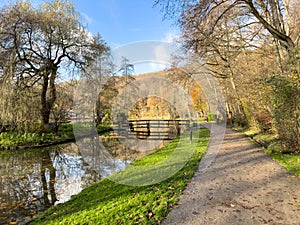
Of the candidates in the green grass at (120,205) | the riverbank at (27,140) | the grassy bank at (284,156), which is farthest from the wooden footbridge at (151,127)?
the green grass at (120,205)

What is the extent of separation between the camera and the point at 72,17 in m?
13.9

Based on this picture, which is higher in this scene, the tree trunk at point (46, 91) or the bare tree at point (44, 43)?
the bare tree at point (44, 43)

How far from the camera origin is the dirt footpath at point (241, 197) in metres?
2.87

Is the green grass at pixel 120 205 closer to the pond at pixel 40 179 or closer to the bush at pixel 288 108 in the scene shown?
the pond at pixel 40 179

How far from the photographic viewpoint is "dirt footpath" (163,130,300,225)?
2.87 metres

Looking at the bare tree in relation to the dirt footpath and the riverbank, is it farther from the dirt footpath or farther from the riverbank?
the dirt footpath

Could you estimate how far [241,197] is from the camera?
3523 mm

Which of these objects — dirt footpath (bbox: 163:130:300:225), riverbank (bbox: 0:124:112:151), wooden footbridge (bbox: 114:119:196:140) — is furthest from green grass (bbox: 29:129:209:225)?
wooden footbridge (bbox: 114:119:196:140)

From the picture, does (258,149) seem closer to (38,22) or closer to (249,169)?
(249,169)

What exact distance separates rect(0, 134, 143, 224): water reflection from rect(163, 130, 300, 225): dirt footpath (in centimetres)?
290

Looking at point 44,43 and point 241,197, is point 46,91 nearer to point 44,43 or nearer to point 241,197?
point 44,43

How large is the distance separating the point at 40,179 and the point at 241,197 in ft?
18.0

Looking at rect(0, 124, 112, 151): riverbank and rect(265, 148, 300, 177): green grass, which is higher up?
rect(0, 124, 112, 151): riverbank

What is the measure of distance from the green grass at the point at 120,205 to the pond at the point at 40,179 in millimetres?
617
